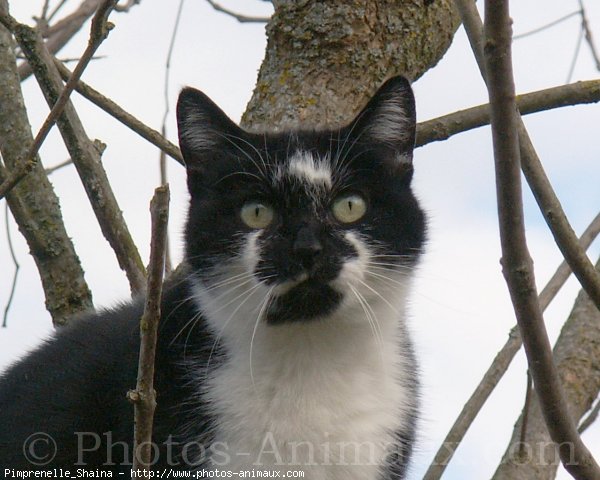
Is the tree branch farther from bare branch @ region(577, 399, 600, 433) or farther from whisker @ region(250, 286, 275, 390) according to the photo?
bare branch @ region(577, 399, 600, 433)

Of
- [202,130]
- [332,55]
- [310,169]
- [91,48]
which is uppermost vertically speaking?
[332,55]

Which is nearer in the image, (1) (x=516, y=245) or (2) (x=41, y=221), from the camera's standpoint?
(1) (x=516, y=245)

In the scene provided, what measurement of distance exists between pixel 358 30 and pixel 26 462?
164 centimetres

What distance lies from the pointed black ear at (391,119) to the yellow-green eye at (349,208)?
0.21 metres

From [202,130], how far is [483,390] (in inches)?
42.0

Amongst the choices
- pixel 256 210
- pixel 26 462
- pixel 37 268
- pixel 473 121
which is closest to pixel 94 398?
pixel 26 462

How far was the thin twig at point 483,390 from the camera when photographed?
8.01 ft

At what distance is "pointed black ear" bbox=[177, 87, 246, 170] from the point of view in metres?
2.62

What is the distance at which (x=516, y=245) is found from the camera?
1.62 meters

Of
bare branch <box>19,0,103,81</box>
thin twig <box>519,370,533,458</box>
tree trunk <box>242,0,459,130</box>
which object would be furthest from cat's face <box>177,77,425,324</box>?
bare branch <box>19,0,103,81</box>

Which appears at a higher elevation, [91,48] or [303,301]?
[91,48]

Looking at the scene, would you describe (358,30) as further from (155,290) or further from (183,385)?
(155,290)

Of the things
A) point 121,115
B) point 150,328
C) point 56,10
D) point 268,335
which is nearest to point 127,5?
point 56,10

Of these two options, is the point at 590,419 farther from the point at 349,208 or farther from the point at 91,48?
the point at 91,48
